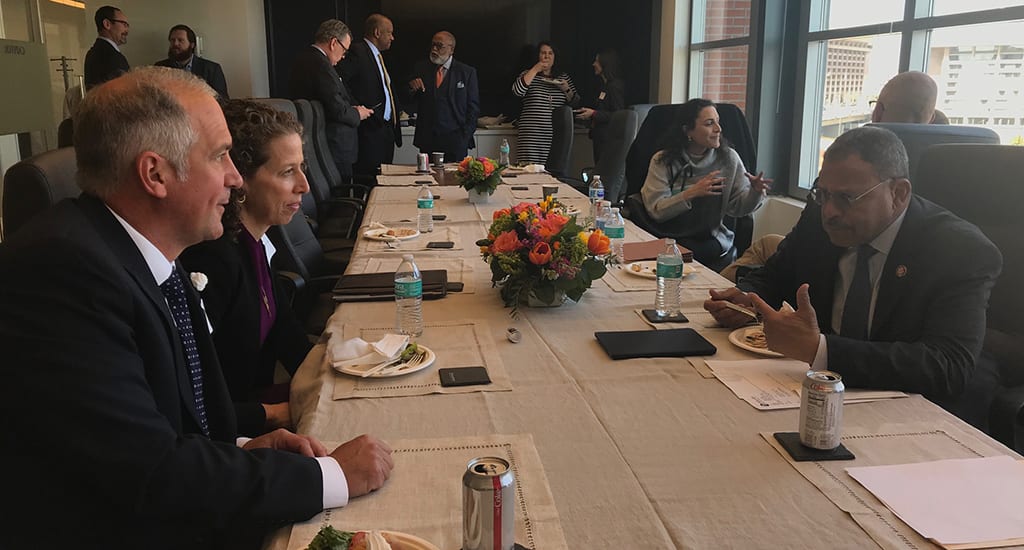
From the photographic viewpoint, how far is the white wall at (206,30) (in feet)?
24.4

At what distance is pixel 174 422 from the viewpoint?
3.90ft

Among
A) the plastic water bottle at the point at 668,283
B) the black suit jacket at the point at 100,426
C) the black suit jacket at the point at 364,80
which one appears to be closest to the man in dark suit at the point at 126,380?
the black suit jacket at the point at 100,426

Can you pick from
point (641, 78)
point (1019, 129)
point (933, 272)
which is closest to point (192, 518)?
point (933, 272)

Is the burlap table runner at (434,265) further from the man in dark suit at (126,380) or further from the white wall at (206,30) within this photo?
the white wall at (206,30)

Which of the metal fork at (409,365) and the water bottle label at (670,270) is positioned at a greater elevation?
the water bottle label at (670,270)

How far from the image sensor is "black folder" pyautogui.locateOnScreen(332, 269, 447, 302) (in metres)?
2.22

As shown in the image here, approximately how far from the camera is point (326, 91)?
18.1ft

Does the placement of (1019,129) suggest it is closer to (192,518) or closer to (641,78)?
(192,518)

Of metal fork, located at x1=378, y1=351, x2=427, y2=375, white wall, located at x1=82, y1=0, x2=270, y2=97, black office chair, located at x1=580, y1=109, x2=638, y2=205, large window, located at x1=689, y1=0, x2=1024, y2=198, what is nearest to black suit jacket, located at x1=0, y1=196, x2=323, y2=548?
metal fork, located at x1=378, y1=351, x2=427, y2=375

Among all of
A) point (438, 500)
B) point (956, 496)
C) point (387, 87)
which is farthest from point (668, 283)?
point (387, 87)

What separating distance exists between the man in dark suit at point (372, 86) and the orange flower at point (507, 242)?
4.49 meters

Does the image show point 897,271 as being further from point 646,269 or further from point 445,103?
point 445,103

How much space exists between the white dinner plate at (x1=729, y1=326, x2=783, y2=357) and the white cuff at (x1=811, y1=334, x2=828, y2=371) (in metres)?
0.15

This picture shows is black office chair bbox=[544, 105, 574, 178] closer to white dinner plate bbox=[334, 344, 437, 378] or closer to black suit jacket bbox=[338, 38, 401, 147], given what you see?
black suit jacket bbox=[338, 38, 401, 147]
